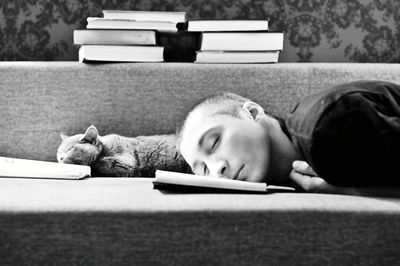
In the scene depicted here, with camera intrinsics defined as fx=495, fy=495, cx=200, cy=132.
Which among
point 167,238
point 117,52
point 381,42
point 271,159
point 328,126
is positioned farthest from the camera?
point 381,42

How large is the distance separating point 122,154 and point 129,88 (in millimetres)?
304

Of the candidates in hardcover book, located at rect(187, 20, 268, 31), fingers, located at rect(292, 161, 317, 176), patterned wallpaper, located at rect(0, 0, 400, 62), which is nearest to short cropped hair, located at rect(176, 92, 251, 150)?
fingers, located at rect(292, 161, 317, 176)

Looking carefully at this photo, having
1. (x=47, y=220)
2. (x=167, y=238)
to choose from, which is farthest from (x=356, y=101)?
(x=47, y=220)

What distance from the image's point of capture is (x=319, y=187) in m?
1.26

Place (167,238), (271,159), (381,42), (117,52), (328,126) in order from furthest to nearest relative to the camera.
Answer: (381,42), (117,52), (271,159), (328,126), (167,238)

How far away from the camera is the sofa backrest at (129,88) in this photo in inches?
81.6

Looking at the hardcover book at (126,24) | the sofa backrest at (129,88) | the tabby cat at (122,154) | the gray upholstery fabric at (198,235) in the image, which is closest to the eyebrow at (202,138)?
the gray upholstery fabric at (198,235)

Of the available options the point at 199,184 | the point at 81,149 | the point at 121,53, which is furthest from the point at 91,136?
the point at 199,184

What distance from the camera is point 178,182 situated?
1.16 meters

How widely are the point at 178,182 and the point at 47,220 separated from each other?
31 centimetres

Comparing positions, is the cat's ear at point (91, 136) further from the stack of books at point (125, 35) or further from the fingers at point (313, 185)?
the fingers at point (313, 185)

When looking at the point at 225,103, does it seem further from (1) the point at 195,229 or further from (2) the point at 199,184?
(1) the point at 195,229

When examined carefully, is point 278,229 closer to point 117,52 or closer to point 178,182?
point 178,182

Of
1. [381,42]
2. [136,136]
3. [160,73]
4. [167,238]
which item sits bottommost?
[136,136]
